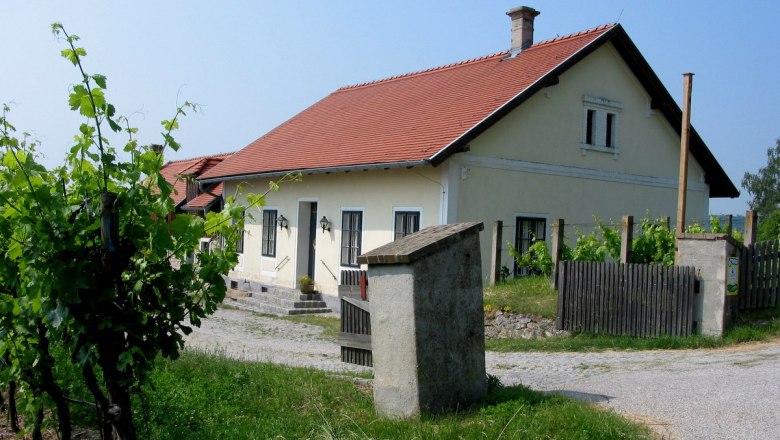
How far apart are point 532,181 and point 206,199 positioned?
13.9 meters

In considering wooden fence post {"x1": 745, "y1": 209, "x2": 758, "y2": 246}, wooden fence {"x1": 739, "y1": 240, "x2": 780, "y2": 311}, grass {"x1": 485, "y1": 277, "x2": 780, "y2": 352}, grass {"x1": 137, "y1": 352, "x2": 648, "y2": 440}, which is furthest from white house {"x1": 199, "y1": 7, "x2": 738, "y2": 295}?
grass {"x1": 137, "y1": 352, "x2": 648, "y2": 440}

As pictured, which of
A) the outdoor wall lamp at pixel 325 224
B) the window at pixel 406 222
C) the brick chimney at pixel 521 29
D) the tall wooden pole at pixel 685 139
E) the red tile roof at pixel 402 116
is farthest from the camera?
the brick chimney at pixel 521 29

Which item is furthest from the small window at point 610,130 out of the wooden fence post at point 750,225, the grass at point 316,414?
the grass at point 316,414

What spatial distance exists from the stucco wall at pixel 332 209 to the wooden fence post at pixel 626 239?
14.5 feet

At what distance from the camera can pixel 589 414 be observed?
20.6ft

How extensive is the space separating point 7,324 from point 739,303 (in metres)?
11.1

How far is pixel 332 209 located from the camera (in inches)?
805

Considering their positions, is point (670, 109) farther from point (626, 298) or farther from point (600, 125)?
point (626, 298)

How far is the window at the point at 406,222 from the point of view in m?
17.8

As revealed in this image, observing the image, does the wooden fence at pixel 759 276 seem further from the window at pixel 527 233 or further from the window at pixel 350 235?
the window at pixel 350 235

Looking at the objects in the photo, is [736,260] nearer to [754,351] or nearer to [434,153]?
[754,351]

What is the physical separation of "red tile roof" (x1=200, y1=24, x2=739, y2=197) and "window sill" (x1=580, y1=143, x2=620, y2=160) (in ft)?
6.63

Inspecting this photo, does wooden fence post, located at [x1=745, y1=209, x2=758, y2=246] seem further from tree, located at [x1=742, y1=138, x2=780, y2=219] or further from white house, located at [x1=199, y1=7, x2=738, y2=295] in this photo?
tree, located at [x1=742, y1=138, x2=780, y2=219]

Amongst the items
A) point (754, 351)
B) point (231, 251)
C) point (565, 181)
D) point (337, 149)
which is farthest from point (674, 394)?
point (337, 149)
